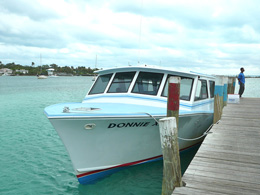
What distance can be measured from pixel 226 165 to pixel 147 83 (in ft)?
11.6

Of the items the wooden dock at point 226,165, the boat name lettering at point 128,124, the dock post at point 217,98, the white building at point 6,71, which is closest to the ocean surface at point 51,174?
the boat name lettering at point 128,124

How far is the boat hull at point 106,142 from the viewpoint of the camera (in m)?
5.12

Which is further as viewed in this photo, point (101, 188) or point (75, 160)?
point (101, 188)

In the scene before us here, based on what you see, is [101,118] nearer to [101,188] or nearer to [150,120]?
[150,120]

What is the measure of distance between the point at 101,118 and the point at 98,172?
174 centimetres

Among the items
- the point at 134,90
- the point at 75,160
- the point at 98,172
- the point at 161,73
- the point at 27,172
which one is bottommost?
the point at 27,172

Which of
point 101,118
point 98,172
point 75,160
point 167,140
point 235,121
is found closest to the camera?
point 167,140

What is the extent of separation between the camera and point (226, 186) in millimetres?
3500

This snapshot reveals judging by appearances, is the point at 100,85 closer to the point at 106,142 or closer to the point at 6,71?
the point at 106,142

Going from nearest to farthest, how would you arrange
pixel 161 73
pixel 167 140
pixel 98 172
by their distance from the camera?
pixel 167 140, pixel 98 172, pixel 161 73

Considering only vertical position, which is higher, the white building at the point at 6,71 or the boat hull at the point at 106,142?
the white building at the point at 6,71

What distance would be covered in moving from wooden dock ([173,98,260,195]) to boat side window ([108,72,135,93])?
2846mm

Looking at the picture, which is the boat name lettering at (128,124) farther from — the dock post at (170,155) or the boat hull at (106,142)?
the dock post at (170,155)

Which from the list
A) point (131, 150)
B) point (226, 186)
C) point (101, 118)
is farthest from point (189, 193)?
point (131, 150)
